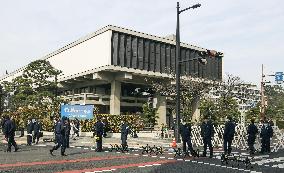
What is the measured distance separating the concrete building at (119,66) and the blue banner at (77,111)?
15.3 m

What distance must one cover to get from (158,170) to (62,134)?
580 centimetres

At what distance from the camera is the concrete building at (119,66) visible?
47.7 m

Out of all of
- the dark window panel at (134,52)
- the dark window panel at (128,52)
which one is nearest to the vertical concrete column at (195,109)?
the dark window panel at (134,52)

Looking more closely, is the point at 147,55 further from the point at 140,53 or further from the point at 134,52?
the point at 134,52

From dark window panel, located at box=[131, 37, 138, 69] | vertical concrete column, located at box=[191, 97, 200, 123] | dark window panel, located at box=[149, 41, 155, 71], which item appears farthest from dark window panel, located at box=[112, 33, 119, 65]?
vertical concrete column, located at box=[191, 97, 200, 123]

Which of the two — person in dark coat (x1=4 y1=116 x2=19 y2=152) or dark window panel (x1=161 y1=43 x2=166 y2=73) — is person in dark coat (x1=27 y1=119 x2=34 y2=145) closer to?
person in dark coat (x1=4 y1=116 x2=19 y2=152)

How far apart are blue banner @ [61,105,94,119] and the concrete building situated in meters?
15.3

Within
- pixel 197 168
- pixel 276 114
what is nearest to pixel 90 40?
pixel 197 168

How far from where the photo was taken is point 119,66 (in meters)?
47.2

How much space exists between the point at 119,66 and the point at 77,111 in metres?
16.9

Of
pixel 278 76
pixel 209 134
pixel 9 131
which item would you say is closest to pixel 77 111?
pixel 9 131

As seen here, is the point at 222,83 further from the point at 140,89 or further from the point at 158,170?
the point at 158,170

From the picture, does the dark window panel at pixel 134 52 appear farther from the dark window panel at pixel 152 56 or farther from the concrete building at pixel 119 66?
the dark window panel at pixel 152 56

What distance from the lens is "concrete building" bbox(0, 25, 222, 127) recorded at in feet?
157
